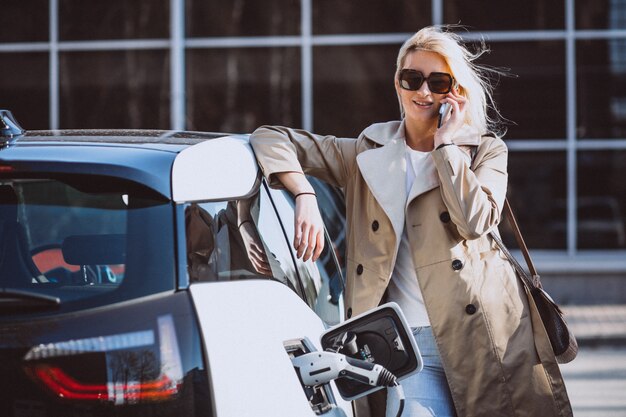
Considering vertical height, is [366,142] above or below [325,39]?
below

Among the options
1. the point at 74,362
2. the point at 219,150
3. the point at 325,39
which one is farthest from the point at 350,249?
the point at 325,39

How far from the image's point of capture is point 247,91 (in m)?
12.1

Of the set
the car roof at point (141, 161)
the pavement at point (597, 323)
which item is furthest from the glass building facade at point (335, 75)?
the car roof at point (141, 161)

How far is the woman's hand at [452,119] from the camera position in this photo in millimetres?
3193

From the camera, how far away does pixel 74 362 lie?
7.13 ft

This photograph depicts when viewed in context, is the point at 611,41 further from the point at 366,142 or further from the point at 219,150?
the point at 219,150

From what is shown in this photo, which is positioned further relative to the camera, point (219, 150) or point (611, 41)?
point (611, 41)

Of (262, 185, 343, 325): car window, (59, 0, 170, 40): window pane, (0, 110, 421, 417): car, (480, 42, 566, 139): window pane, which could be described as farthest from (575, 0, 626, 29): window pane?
(0, 110, 421, 417): car

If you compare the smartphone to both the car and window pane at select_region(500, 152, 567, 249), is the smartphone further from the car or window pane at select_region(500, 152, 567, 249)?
window pane at select_region(500, 152, 567, 249)

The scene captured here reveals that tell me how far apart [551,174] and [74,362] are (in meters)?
10.4

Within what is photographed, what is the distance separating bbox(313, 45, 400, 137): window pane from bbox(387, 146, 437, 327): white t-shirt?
8693mm

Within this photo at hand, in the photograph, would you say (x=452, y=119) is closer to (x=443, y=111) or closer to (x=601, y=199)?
(x=443, y=111)

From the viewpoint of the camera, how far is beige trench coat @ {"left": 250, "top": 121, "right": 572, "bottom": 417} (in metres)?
3.07

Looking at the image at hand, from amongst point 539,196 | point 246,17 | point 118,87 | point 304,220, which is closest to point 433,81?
point 304,220
